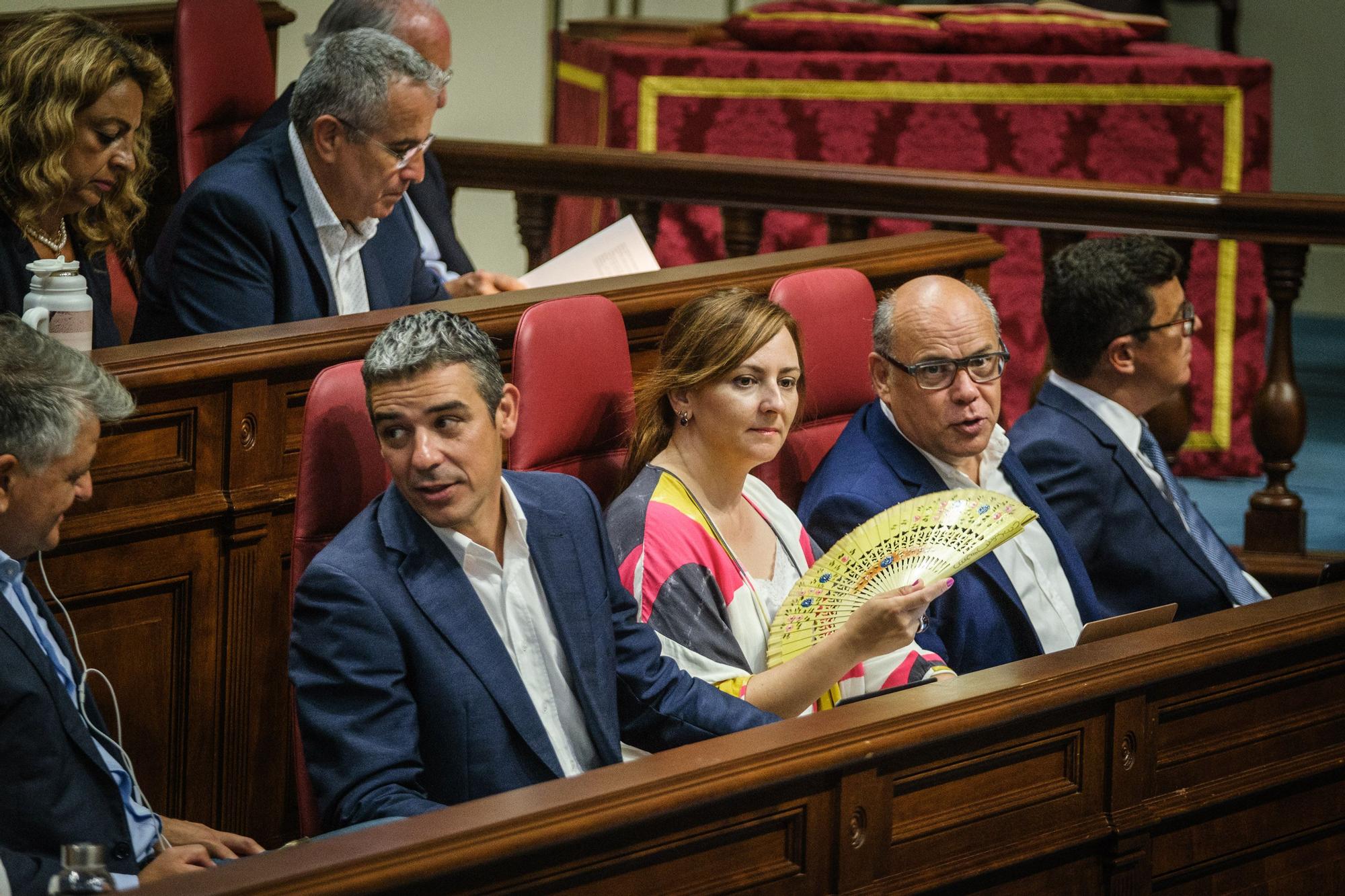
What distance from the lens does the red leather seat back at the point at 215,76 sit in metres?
3.46

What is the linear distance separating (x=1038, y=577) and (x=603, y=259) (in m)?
1.10

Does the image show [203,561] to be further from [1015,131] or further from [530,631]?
[1015,131]

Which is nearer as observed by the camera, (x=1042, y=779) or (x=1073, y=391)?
(x=1042, y=779)

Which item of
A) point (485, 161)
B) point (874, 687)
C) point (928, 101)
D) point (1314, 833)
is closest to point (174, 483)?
point (874, 687)

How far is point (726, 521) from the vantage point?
2.43 meters

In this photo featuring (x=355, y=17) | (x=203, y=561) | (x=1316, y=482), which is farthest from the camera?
(x=1316, y=482)

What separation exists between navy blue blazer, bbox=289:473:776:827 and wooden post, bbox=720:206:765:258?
6.39ft

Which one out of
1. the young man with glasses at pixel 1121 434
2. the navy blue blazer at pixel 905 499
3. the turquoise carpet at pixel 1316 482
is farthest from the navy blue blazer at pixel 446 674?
the turquoise carpet at pixel 1316 482

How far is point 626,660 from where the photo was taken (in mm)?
2145

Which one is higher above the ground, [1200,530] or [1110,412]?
[1110,412]

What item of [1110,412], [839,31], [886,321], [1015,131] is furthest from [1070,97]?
[886,321]

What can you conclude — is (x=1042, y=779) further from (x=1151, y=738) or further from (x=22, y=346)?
(x=22, y=346)

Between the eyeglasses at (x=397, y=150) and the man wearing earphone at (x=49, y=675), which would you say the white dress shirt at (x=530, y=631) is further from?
the eyeglasses at (x=397, y=150)

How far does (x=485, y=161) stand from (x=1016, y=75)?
1712mm
